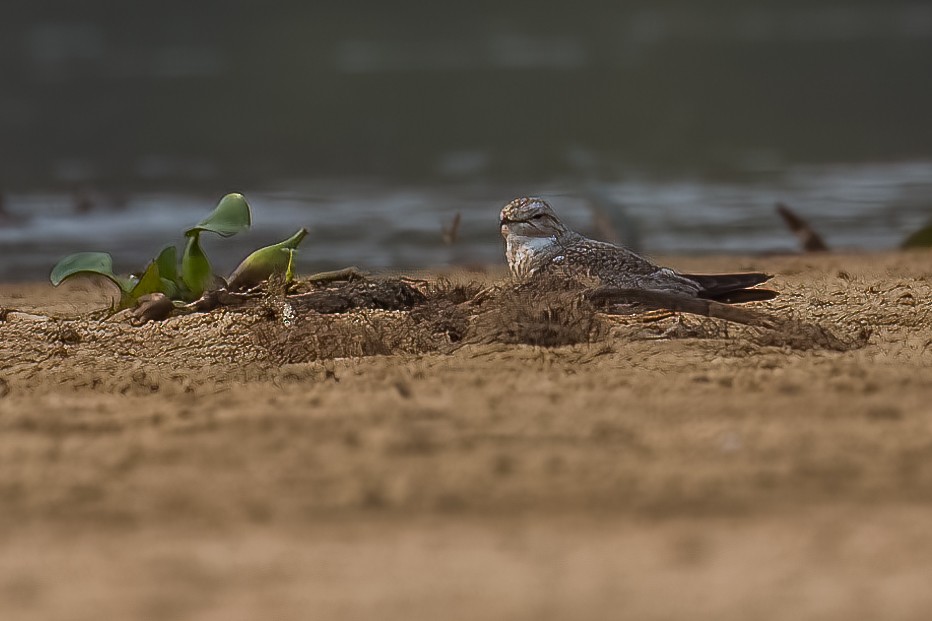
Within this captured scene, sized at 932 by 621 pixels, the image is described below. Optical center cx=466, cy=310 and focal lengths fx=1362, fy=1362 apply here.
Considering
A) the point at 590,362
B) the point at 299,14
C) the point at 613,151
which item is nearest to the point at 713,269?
the point at 590,362

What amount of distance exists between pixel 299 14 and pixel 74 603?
2357 inches

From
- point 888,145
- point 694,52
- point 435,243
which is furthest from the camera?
point 694,52

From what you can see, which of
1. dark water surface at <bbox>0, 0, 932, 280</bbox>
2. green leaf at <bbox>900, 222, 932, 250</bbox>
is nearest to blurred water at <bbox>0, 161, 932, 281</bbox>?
dark water surface at <bbox>0, 0, 932, 280</bbox>

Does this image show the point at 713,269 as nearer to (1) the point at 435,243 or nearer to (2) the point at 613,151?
(1) the point at 435,243

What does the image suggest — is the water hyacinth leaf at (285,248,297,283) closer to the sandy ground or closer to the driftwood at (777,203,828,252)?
the sandy ground

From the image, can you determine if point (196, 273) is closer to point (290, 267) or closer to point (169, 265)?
point (169, 265)

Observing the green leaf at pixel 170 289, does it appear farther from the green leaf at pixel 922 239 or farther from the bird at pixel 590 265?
the green leaf at pixel 922 239

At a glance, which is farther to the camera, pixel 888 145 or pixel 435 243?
pixel 888 145

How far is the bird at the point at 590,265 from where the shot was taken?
518 centimetres

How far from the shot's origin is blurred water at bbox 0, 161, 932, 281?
393 inches

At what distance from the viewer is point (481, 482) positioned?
3107 mm

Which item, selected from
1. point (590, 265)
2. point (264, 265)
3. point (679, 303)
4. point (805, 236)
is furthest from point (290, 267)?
point (805, 236)

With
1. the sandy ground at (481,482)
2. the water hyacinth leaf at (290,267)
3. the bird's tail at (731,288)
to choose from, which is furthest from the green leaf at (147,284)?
the bird's tail at (731,288)

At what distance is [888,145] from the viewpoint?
58.2 ft
